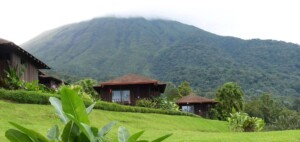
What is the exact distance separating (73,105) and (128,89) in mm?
35269

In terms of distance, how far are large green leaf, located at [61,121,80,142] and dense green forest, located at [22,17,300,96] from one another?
77.8 meters

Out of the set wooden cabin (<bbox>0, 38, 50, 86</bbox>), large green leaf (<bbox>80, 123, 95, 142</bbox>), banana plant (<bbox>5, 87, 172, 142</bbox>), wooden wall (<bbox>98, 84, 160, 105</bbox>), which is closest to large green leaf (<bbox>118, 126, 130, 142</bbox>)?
banana plant (<bbox>5, 87, 172, 142</bbox>)

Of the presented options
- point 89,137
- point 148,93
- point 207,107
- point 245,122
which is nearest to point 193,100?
point 207,107

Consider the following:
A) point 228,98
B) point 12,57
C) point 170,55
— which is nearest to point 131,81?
point 12,57

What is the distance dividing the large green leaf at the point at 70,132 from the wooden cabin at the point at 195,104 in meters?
44.8

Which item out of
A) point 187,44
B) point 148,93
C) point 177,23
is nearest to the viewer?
point 148,93

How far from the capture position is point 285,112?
187 feet

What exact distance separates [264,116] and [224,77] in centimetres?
3294

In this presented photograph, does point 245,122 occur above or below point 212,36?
below

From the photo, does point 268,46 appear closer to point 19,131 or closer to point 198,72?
point 198,72

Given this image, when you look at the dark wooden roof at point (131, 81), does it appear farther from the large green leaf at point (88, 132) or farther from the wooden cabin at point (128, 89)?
the large green leaf at point (88, 132)

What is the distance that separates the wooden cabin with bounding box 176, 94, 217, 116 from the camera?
153 ft

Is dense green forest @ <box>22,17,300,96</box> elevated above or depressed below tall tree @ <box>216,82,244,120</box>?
above

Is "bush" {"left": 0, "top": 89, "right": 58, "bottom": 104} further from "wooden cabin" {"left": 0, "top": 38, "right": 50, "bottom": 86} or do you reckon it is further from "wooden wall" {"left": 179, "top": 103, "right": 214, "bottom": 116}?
"wooden wall" {"left": 179, "top": 103, "right": 214, "bottom": 116}
